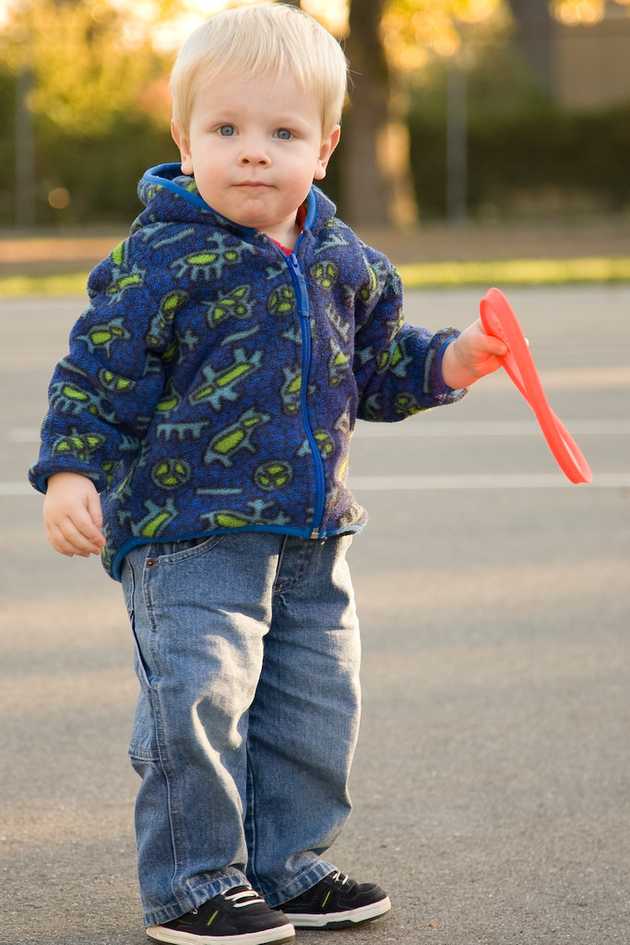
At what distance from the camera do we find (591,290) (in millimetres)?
18234

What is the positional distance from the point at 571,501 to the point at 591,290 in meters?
11.3

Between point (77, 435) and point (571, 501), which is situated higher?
point (77, 435)

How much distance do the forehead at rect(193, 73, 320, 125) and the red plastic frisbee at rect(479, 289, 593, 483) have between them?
1.53 ft

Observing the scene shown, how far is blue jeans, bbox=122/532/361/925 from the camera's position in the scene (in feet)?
9.17

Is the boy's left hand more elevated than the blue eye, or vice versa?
the blue eye

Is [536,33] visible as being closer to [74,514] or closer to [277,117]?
[277,117]

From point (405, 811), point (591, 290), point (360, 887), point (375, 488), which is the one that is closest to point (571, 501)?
point (375, 488)

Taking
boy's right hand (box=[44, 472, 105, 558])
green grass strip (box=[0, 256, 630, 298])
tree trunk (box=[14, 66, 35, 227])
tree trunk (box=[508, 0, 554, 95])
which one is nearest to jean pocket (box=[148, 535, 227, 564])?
boy's right hand (box=[44, 472, 105, 558])

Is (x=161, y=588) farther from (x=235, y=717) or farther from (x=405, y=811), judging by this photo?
(x=405, y=811)

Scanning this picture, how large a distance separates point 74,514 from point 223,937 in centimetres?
73

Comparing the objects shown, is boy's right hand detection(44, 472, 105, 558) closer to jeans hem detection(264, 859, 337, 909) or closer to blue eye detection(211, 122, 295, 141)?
blue eye detection(211, 122, 295, 141)

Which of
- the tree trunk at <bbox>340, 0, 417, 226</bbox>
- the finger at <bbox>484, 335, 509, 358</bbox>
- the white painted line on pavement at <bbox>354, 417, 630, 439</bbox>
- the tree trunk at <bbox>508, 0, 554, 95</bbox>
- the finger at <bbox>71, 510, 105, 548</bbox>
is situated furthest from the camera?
the tree trunk at <bbox>508, 0, 554, 95</bbox>

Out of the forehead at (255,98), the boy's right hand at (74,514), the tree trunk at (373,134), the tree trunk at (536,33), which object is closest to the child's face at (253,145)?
the forehead at (255,98)

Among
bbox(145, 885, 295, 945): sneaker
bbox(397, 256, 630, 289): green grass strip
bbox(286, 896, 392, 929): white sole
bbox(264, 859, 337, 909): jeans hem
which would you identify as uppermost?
bbox(145, 885, 295, 945): sneaker
